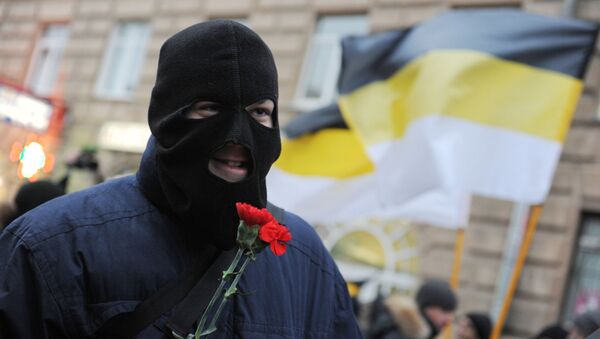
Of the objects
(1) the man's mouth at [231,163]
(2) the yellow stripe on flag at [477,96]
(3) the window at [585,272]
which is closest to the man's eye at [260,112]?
(1) the man's mouth at [231,163]

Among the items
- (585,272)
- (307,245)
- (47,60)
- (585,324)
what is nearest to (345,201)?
(585,324)

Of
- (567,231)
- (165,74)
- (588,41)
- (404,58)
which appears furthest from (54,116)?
(165,74)

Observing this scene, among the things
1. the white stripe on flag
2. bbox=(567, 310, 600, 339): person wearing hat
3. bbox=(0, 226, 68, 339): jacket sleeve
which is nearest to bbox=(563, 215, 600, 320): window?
the white stripe on flag

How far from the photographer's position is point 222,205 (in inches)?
89.8

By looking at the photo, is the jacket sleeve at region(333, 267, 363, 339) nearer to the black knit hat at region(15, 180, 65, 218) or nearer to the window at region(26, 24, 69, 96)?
the black knit hat at region(15, 180, 65, 218)

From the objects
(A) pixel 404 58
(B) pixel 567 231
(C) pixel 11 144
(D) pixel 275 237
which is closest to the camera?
(D) pixel 275 237

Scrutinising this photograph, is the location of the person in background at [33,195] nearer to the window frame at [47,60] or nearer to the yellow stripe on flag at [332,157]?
the yellow stripe on flag at [332,157]

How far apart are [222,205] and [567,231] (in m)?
8.34

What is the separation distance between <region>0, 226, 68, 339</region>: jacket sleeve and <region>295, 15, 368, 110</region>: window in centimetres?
1078

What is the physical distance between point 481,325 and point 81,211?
401 cm

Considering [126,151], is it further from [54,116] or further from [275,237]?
[275,237]

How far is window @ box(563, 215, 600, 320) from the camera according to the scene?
9992 millimetres

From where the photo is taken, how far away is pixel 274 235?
6.70 feet

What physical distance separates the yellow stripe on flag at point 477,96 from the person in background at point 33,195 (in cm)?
274
